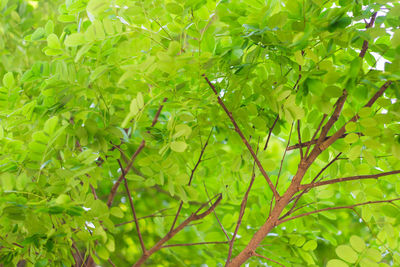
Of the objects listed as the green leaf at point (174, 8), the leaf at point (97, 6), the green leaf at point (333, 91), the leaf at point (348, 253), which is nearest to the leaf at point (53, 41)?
the leaf at point (97, 6)

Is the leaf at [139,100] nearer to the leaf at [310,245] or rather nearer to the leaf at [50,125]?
the leaf at [50,125]

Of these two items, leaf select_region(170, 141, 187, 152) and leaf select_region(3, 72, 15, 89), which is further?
leaf select_region(3, 72, 15, 89)

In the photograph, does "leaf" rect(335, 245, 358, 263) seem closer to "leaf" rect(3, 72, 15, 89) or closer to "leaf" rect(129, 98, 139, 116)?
"leaf" rect(129, 98, 139, 116)

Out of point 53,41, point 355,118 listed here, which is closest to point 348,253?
point 355,118

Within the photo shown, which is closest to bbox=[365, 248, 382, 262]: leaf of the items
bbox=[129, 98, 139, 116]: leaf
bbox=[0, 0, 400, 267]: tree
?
bbox=[0, 0, 400, 267]: tree

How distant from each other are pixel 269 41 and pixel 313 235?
58 centimetres

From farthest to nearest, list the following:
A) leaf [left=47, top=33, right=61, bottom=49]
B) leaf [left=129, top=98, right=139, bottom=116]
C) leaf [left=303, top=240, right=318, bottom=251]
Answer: leaf [left=303, top=240, right=318, bottom=251] → leaf [left=47, top=33, right=61, bottom=49] → leaf [left=129, top=98, right=139, bottom=116]

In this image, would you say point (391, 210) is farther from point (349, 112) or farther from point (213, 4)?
point (213, 4)

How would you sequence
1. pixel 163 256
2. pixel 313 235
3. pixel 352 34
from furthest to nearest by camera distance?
pixel 163 256
pixel 313 235
pixel 352 34

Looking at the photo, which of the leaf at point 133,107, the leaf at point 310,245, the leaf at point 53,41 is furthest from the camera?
the leaf at point 310,245

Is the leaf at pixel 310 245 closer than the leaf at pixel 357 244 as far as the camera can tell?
No

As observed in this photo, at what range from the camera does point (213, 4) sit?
743mm

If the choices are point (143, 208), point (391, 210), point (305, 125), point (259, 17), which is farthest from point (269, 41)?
point (143, 208)

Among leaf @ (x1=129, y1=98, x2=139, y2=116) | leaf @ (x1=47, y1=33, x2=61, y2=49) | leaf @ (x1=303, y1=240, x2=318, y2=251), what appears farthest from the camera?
leaf @ (x1=303, y1=240, x2=318, y2=251)
